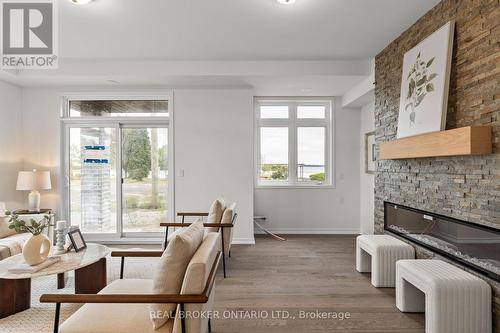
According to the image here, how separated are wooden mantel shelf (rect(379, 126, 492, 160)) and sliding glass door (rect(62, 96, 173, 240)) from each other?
348 centimetres

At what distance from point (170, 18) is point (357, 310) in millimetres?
3220

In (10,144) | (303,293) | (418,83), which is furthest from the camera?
(10,144)

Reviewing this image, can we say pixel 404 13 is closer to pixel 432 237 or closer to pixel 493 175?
pixel 493 175

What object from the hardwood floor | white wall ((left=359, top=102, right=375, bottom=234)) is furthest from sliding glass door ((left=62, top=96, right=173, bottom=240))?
white wall ((left=359, top=102, right=375, bottom=234))

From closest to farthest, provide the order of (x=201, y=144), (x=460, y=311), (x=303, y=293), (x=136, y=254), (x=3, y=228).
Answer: (x=460, y=311)
(x=136, y=254)
(x=303, y=293)
(x=3, y=228)
(x=201, y=144)

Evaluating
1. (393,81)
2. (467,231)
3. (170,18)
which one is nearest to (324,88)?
(393,81)

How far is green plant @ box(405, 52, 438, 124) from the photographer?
2.72 metres

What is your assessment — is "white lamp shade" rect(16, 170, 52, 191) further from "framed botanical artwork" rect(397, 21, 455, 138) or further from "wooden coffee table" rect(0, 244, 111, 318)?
"framed botanical artwork" rect(397, 21, 455, 138)

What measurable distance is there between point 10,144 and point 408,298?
5573 mm

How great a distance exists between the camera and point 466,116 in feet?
7.77

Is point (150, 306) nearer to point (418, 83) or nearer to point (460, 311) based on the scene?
point (460, 311)

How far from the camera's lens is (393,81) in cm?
349

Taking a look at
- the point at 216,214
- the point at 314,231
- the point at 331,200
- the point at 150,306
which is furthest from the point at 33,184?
the point at 331,200

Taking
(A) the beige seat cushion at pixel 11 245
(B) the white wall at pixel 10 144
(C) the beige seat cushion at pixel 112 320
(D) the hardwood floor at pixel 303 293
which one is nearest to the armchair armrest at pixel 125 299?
(C) the beige seat cushion at pixel 112 320
